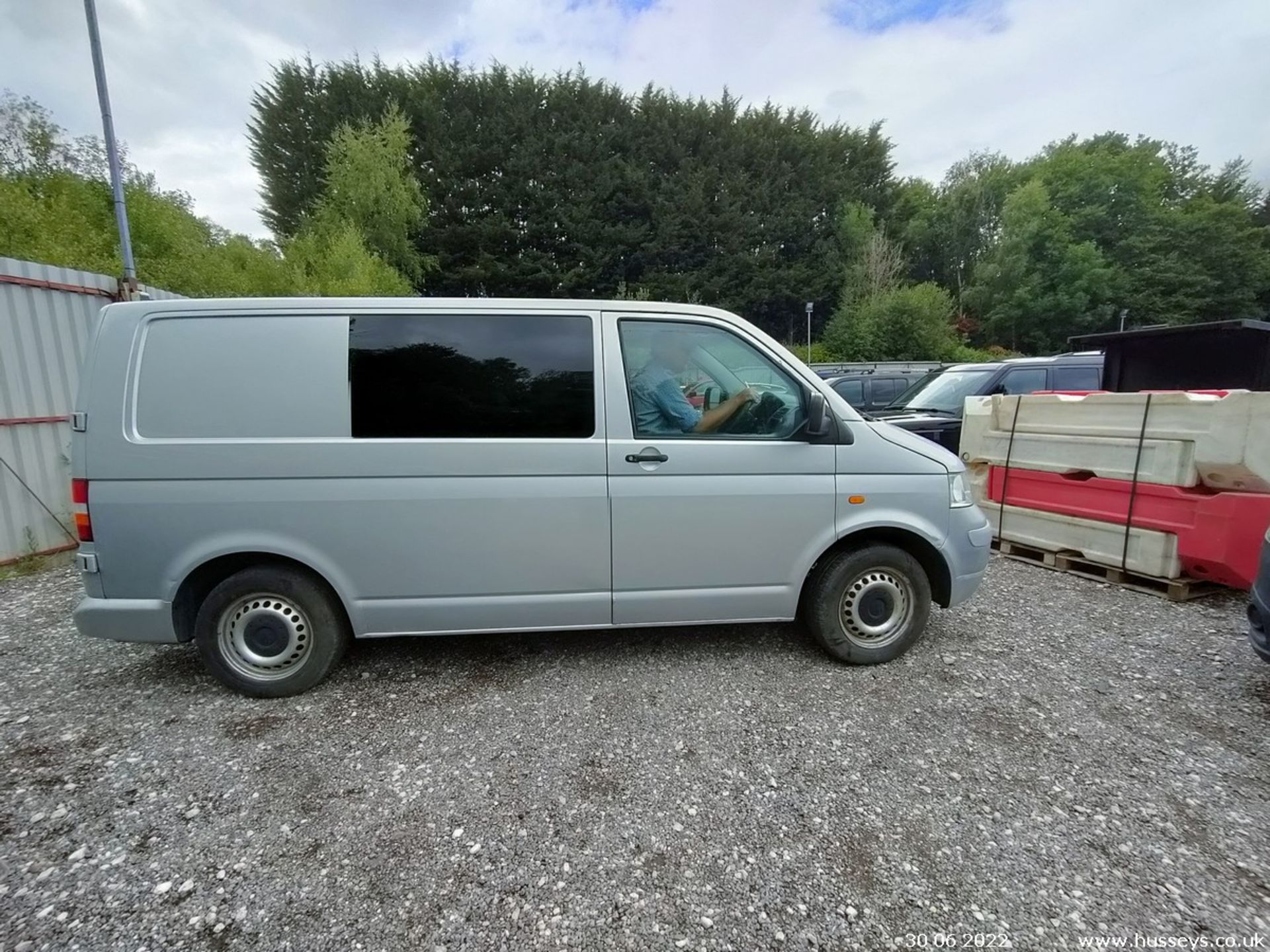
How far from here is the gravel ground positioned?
1.71 metres

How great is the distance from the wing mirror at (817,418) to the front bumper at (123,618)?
335 centimetres

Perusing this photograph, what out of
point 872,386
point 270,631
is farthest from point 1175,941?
point 872,386

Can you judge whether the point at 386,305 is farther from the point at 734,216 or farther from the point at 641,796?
the point at 734,216

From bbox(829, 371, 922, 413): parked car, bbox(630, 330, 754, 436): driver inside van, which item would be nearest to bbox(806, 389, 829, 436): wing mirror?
bbox(630, 330, 754, 436): driver inside van

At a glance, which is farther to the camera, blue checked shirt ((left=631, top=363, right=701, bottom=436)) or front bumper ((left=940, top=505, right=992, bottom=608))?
front bumper ((left=940, top=505, right=992, bottom=608))

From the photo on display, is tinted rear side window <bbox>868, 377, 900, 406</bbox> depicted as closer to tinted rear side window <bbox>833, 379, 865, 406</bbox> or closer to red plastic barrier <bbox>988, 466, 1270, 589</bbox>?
tinted rear side window <bbox>833, 379, 865, 406</bbox>

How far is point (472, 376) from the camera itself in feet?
9.18

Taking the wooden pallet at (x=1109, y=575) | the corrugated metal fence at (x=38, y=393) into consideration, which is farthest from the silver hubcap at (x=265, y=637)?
the wooden pallet at (x=1109, y=575)

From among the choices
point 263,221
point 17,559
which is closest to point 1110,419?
point 17,559

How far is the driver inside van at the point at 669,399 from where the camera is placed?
293 centimetres

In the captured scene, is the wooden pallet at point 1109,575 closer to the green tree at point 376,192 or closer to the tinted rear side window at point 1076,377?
the tinted rear side window at point 1076,377

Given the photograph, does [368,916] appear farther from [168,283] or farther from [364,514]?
[168,283]

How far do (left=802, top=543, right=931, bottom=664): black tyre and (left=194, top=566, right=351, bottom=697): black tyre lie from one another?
2623 mm

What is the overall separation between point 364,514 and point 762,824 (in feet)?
7.33
